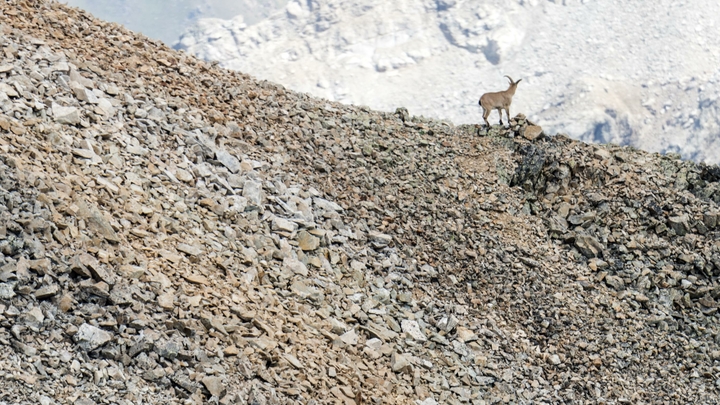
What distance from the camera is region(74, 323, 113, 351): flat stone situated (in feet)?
40.9

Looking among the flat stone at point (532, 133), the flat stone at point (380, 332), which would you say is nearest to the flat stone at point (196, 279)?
the flat stone at point (380, 332)

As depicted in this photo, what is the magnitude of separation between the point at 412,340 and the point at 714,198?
12.5 m

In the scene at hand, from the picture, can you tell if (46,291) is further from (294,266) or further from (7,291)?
(294,266)

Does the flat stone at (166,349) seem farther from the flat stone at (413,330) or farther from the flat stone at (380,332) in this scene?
the flat stone at (413,330)

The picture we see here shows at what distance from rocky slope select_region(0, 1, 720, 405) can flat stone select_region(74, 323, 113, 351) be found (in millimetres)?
39

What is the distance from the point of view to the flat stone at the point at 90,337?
1245 centimetres

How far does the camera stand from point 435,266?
19781mm

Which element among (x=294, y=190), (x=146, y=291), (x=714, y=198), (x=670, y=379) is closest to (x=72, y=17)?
(x=294, y=190)

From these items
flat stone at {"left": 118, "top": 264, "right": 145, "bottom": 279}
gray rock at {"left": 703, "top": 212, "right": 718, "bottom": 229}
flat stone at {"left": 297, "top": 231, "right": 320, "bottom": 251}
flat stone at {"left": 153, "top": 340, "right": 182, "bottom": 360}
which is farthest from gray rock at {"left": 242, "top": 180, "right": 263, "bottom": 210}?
gray rock at {"left": 703, "top": 212, "right": 718, "bottom": 229}

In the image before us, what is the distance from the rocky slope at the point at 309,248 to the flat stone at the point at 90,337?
39 millimetres

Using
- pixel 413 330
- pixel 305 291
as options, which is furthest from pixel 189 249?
pixel 413 330

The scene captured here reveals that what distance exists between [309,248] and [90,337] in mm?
6415

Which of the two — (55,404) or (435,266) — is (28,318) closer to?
(55,404)

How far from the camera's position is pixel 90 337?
12.5m
